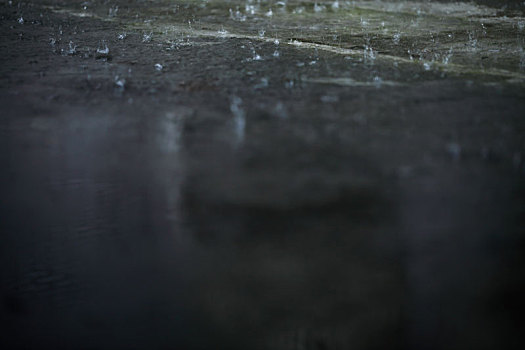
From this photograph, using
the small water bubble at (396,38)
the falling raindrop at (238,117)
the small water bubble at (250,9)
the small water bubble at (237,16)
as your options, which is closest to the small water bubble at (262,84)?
the falling raindrop at (238,117)

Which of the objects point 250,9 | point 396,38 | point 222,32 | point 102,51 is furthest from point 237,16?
point 102,51

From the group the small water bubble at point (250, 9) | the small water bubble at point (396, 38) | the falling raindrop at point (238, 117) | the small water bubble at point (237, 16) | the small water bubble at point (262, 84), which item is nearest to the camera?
the falling raindrop at point (238, 117)

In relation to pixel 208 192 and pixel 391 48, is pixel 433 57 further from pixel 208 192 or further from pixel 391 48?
pixel 208 192

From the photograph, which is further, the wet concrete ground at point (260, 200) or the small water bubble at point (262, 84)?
the small water bubble at point (262, 84)

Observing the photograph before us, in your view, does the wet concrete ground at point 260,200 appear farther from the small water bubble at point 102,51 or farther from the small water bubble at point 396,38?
the small water bubble at point 396,38

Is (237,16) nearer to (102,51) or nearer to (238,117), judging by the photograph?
(102,51)

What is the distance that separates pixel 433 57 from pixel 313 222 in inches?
124

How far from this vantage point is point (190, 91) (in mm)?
4023

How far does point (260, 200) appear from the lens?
2555 mm

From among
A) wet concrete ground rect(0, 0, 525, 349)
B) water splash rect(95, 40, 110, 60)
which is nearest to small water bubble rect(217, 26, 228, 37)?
wet concrete ground rect(0, 0, 525, 349)

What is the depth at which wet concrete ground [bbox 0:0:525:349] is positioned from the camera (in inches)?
73.0

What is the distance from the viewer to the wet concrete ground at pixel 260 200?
6.08ft

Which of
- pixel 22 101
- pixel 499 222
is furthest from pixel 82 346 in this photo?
pixel 22 101

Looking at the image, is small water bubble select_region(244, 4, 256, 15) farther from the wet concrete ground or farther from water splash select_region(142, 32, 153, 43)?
the wet concrete ground
